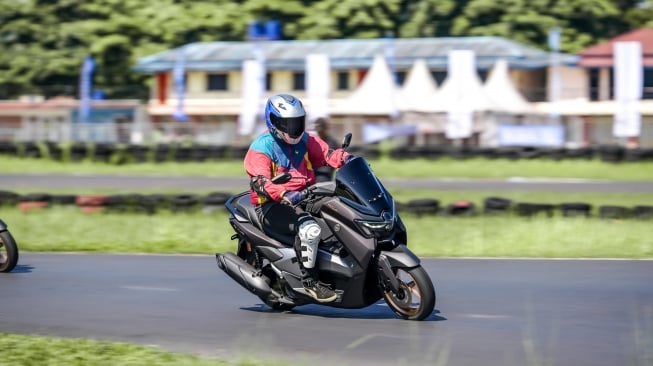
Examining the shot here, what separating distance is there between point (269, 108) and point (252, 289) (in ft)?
4.56

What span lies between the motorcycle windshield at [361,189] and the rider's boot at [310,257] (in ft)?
1.15

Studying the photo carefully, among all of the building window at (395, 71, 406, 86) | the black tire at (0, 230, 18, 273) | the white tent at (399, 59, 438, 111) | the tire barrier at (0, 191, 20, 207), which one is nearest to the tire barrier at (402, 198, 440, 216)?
the tire barrier at (0, 191, 20, 207)

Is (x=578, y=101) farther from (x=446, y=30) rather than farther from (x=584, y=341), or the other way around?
(x=584, y=341)

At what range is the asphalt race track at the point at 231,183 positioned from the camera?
24.5 m

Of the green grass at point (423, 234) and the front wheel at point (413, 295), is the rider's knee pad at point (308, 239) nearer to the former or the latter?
the front wheel at point (413, 295)

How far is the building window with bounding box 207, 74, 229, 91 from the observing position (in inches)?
2133

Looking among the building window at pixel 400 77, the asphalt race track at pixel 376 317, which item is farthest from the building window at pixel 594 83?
the asphalt race track at pixel 376 317

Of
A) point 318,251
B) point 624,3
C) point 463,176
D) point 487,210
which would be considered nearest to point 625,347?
point 318,251

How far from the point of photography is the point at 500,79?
4253 cm

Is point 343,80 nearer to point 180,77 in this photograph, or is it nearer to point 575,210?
point 180,77

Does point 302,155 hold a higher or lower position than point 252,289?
higher

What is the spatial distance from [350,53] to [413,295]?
141 ft

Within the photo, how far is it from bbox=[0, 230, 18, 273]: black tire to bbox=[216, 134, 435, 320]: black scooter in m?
3.61

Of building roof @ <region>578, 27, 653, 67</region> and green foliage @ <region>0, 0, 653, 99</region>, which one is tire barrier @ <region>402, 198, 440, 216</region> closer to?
building roof @ <region>578, 27, 653, 67</region>
